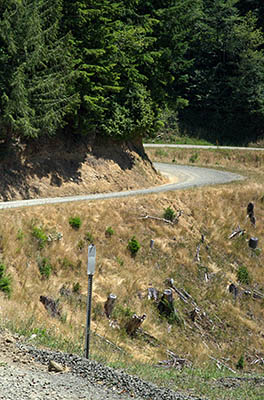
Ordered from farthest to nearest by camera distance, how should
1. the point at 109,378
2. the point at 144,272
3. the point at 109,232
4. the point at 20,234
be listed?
the point at 109,232
the point at 144,272
the point at 20,234
the point at 109,378

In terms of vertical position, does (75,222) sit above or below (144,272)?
above

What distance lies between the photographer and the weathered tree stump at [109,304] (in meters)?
16.1

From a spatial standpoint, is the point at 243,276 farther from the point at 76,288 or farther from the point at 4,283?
the point at 4,283

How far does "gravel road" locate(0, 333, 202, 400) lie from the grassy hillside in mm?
1304

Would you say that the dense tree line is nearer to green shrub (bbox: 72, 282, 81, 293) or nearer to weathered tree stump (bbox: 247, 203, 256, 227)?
weathered tree stump (bbox: 247, 203, 256, 227)

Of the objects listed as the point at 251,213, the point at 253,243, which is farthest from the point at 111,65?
the point at 253,243

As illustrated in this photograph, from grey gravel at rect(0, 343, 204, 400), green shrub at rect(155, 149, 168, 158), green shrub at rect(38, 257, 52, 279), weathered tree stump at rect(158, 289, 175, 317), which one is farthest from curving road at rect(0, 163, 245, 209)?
grey gravel at rect(0, 343, 204, 400)

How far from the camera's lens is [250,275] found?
22.9 m

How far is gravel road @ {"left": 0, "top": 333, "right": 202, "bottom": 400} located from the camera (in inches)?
286

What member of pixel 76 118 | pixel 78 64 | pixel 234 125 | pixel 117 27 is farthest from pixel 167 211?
pixel 234 125

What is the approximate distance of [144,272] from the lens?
19484 millimetres

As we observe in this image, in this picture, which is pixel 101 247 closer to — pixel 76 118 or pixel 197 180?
pixel 76 118

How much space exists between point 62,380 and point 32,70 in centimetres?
1695

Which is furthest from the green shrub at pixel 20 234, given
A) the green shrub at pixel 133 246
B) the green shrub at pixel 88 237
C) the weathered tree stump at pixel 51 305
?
the green shrub at pixel 133 246
